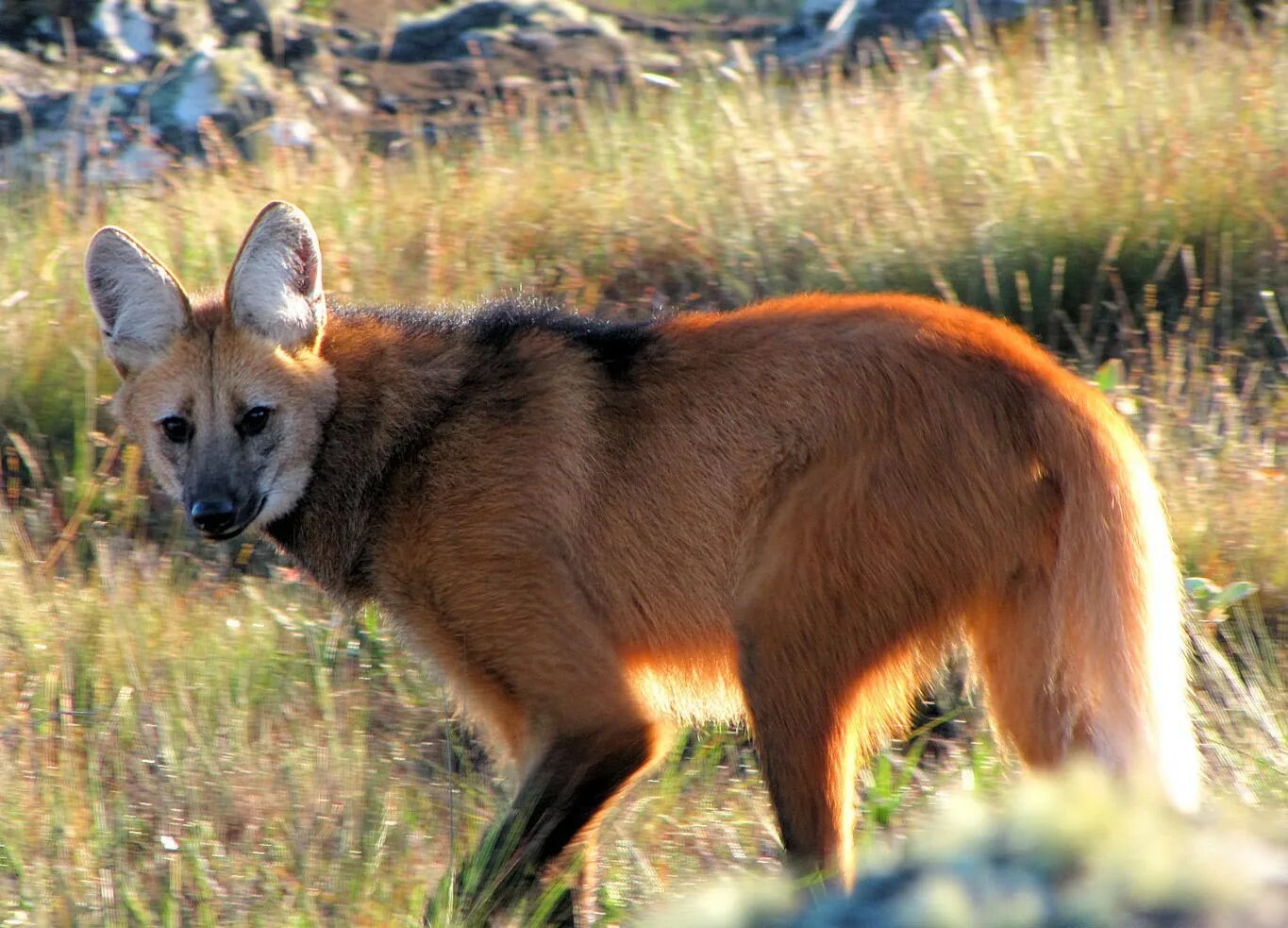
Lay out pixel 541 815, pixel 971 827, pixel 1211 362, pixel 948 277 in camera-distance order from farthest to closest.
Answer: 1. pixel 948 277
2. pixel 1211 362
3. pixel 541 815
4. pixel 971 827

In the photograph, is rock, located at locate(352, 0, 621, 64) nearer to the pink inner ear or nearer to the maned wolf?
the pink inner ear

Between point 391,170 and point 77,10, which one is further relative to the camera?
point 77,10

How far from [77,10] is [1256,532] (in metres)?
6.92

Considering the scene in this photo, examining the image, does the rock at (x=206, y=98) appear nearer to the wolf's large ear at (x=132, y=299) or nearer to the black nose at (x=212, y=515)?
the wolf's large ear at (x=132, y=299)

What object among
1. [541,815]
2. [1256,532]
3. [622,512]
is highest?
[622,512]

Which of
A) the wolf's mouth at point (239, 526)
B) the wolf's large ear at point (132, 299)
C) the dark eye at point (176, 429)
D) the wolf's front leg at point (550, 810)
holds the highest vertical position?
the wolf's large ear at point (132, 299)

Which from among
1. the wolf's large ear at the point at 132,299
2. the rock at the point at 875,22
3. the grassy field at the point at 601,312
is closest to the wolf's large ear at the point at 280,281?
the wolf's large ear at the point at 132,299

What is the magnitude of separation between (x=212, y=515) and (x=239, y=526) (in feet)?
0.25

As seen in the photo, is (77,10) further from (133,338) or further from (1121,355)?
(1121,355)

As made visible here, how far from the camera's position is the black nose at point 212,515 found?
2.86m

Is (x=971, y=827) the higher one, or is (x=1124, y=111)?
(x=971, y=827)

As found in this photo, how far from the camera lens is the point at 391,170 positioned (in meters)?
6.08

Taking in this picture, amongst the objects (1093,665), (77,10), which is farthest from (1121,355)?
(77,10)

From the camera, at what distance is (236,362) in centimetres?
300
